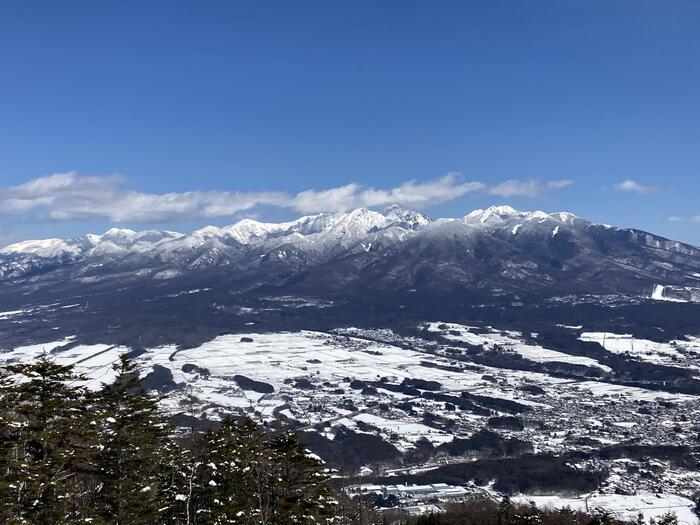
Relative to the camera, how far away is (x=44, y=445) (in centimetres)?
1670

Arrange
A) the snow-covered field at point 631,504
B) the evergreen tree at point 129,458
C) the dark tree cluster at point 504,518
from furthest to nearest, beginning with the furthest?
the snow-covered field at point 631,504 → the dark tree cluster at point 504,518 → the evergreen tree at point 129,458

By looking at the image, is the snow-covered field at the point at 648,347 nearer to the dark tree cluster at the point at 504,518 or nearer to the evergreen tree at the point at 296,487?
the dark tree cluster at the point at 504,518

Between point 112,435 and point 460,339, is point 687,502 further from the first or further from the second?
point 460,339

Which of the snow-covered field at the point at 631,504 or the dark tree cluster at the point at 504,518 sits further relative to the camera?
the snow-covered field at the point at 631,504

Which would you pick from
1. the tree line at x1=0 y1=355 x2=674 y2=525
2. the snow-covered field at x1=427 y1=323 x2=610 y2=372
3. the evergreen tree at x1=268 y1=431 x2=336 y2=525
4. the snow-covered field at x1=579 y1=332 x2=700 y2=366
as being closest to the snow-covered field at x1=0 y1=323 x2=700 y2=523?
the snow-covered field at x1=427 y1=323 x2=610 y2=372

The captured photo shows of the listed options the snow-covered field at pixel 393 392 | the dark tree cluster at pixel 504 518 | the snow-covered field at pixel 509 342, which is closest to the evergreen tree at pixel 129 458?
the dark tree cluster at pixel 504 518

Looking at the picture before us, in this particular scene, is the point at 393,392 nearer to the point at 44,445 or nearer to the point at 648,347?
the point at 648,347

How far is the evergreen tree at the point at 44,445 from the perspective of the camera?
1523 cm

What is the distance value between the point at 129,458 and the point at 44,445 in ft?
9.72

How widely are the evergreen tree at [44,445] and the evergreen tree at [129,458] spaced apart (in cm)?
64

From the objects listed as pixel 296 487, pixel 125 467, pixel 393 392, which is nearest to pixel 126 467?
pixel 125 467

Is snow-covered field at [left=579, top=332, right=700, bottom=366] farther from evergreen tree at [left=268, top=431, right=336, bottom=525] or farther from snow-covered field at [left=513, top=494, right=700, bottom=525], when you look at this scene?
evergreen tree at [left=268, top=431, right=336, bottom=525]

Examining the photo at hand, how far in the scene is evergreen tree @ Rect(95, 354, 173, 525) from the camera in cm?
1808

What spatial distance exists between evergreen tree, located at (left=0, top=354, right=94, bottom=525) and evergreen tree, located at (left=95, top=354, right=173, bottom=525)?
64 centimetres
